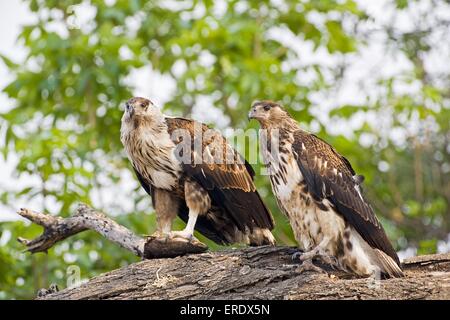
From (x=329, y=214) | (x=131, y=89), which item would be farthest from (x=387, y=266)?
(x=131, y=89)

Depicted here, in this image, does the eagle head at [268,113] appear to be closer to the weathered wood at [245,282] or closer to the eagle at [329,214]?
the eagle at [329,214]

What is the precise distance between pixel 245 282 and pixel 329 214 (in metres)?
0.96

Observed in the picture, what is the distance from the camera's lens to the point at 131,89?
10.8 meters

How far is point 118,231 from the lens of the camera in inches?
260

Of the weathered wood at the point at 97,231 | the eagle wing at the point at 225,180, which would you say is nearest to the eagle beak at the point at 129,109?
the eagle wing at the point at 225,180

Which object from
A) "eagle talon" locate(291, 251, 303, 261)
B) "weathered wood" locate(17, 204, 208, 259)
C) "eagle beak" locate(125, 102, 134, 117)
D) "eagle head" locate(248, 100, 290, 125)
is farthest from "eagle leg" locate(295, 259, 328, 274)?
"eagle beak" locate(125, 102, 134, 117)

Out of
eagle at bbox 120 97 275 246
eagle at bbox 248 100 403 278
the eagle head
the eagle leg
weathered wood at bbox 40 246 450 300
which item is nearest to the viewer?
weathered wood at bbox 40 246 450 300

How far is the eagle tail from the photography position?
6.20 metres

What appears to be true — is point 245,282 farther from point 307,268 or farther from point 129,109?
point 129,109

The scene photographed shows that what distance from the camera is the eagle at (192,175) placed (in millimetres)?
6750

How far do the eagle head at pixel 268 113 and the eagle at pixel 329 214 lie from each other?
0.42 meters

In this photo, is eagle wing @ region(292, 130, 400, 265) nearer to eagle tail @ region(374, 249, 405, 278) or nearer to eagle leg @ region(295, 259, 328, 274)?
eagle tail @ region(374, 249, 405, 278)

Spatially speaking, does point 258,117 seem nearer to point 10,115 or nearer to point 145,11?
point 10,115

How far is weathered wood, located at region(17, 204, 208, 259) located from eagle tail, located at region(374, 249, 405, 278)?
130 centimetres
